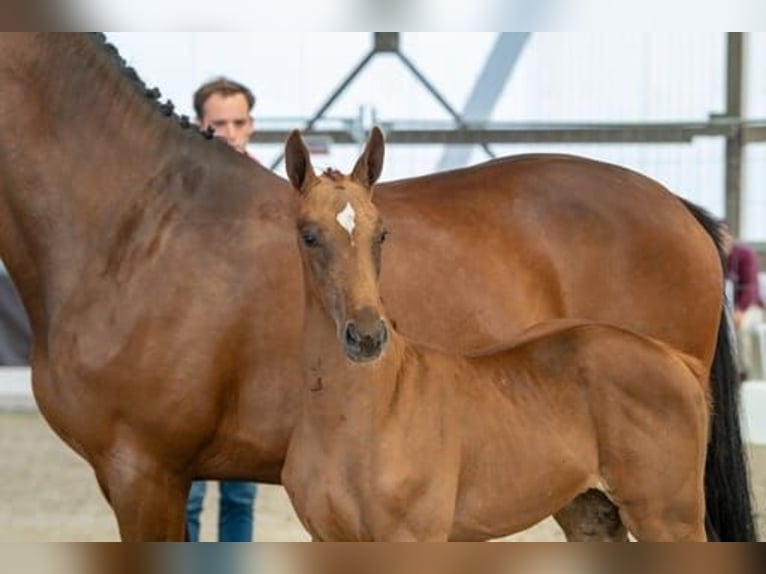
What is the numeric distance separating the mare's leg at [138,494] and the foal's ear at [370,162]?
0.80 meters

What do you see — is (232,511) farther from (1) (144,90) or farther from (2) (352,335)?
(2) (352,335)

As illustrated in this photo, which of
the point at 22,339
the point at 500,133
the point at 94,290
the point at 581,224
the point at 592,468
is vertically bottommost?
the point at 592,468

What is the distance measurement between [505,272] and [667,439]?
2.17 ft

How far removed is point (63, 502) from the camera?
18.6 ft

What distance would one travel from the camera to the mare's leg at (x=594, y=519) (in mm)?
2939

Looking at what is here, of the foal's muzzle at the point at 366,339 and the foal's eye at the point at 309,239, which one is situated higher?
the foal's eye at the point at 309,239

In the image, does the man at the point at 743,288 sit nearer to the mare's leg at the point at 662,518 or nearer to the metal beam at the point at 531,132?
the metal beam at the point at 531,132

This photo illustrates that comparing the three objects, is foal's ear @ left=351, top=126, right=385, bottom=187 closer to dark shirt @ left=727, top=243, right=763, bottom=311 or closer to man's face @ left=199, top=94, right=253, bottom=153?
man's face @ left=199, top=94, right=253, bottom=153

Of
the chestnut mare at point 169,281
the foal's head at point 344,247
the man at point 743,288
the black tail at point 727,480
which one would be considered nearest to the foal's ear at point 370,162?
the foal's head at point 344,247

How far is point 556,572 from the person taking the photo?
6.60 feet

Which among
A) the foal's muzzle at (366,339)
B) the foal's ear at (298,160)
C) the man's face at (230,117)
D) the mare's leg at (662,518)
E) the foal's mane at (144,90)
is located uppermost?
the man's face at (230,117)

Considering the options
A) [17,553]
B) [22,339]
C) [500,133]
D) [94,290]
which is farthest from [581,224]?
[22,339]

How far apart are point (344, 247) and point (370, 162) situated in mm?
233

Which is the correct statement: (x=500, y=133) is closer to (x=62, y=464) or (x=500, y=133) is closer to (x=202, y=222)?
(x=62, y=464)
